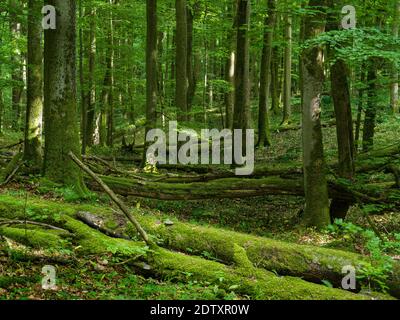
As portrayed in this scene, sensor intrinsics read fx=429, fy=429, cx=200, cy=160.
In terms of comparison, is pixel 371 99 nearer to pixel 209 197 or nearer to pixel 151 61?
pixel 209 197

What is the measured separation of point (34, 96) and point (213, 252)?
8072 mm

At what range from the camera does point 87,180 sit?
11641 mm

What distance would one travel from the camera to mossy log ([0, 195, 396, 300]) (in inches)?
235

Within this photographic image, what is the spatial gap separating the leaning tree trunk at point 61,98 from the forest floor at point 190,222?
2.12 ft

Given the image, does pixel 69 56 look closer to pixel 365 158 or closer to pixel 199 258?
pixel 199 258

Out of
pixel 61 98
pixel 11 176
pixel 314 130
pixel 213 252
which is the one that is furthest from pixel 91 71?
pixel 213 252

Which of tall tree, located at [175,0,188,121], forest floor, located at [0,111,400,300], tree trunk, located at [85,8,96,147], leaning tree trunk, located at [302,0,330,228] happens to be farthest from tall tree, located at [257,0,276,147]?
leaning tree trunk, located at [302,0,330,228]

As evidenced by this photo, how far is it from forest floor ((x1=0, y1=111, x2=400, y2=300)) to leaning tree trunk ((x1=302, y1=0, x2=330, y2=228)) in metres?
0.58

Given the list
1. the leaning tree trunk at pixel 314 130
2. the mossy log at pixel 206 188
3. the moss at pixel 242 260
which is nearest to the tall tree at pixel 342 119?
the mossy log at pixel 206 188

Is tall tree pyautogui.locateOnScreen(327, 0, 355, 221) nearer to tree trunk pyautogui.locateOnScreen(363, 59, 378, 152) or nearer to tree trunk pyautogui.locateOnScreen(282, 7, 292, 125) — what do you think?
tree trunk pyautogui.locateOnScreen(363, 59, 378, 152)

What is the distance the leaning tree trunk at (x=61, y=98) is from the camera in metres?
9.59

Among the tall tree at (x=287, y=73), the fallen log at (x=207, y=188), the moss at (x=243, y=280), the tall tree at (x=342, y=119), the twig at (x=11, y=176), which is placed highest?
the tall tree at (x=287, y=73)

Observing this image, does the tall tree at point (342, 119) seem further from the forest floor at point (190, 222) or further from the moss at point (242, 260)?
the moss at point (242, 260)
